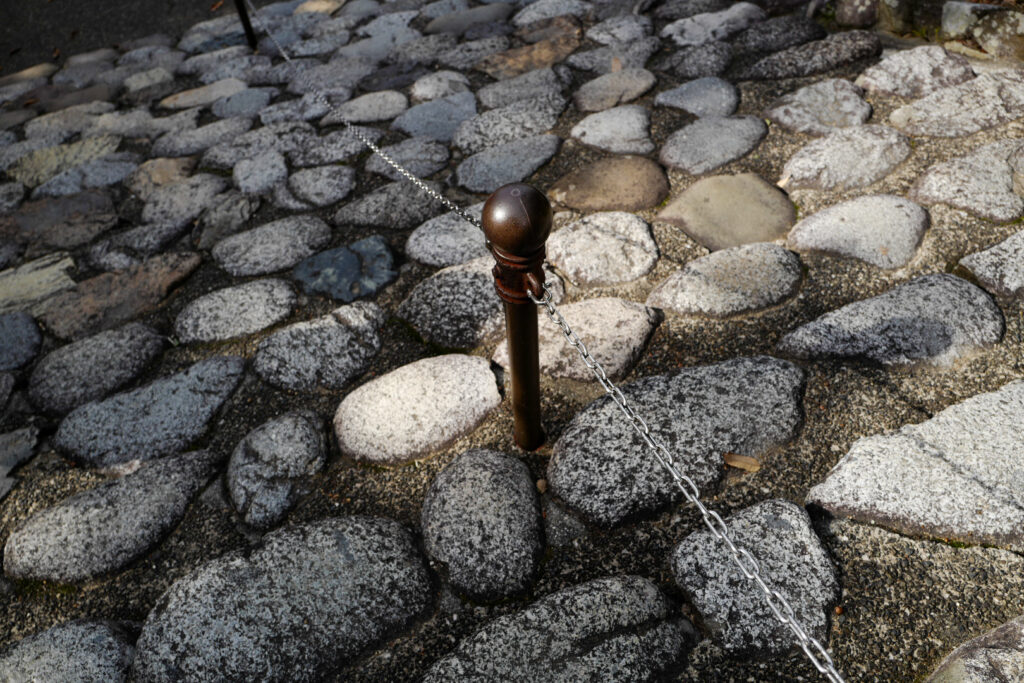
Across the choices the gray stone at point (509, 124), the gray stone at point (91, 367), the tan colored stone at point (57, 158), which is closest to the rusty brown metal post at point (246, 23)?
the tan colored stone at point (57, 158)

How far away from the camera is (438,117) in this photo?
339cm

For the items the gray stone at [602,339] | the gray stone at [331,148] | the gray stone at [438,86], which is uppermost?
the gray stone at [438,86]

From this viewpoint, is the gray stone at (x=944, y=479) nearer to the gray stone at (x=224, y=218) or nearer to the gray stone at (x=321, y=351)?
the gray stone at (x=321, y=351)

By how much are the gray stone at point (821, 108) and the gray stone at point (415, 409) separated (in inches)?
71.8

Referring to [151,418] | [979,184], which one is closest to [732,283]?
[979,184]

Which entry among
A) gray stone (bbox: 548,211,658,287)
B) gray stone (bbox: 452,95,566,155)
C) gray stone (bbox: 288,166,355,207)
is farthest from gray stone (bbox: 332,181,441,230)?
gray stone (bbox: 548,211,658,287)

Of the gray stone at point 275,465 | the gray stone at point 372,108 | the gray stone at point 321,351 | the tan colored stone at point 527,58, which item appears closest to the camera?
the gray stone at point 275,465

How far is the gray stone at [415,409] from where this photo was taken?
6.10 feet

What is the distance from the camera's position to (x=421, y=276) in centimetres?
247

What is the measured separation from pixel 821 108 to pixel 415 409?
87.5 inches

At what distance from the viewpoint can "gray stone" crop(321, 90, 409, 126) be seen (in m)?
3.50

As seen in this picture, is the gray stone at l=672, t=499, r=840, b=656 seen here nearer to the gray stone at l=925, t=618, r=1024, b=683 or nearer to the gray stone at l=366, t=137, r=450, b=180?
the gray stone at l=925, t=618, r=1024, b=683

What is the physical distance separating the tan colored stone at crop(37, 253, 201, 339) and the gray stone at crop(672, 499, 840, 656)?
2.20 meters

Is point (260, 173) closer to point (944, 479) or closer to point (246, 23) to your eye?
point (246, 23)
